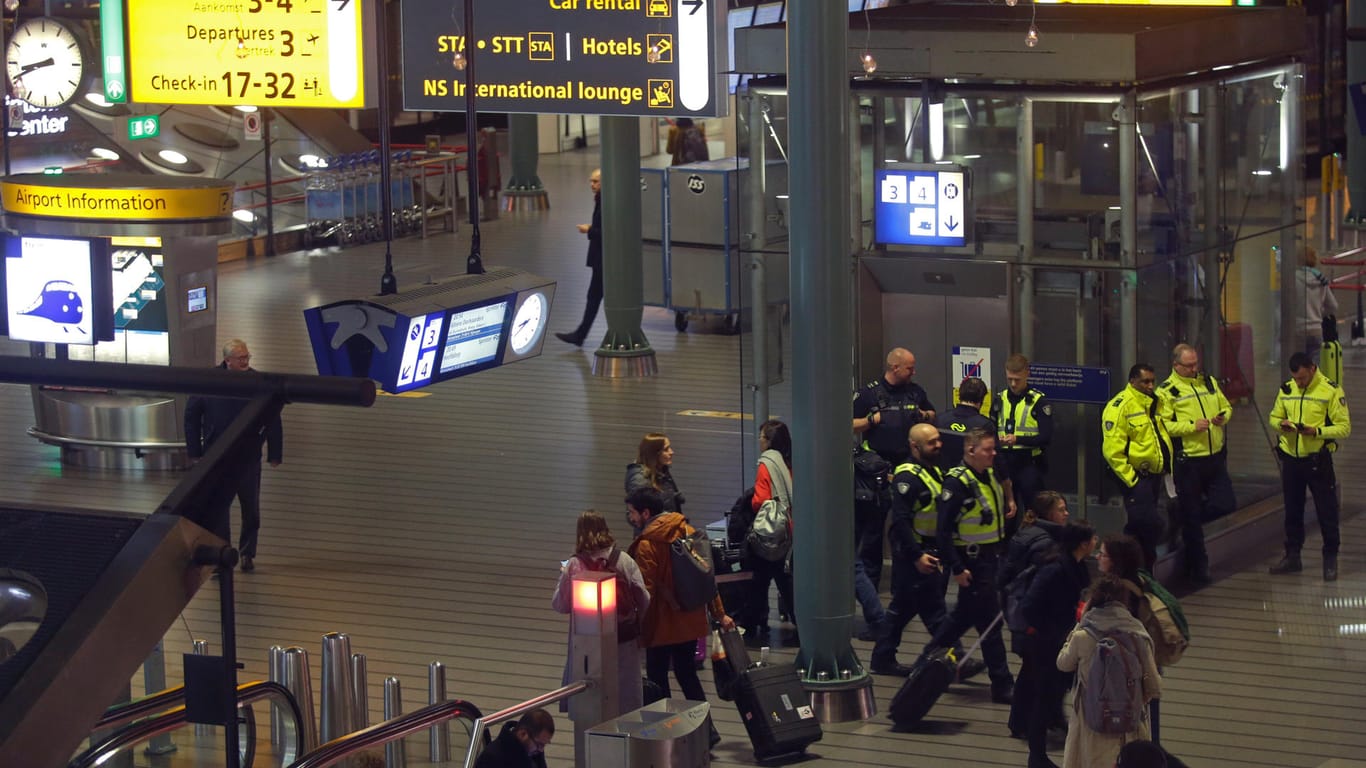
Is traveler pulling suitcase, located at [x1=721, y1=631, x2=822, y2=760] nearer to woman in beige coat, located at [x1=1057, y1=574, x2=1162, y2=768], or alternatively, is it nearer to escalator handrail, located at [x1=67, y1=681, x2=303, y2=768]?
woman in beige coat, located at [x1=1057, y1=574, x2=1162, y2=768]

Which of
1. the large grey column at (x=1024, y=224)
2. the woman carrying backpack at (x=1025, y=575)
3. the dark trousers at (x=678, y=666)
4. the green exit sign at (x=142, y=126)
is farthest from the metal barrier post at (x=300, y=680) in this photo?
the green exit sign at (x=142, y=126)

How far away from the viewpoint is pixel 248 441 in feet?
10.7

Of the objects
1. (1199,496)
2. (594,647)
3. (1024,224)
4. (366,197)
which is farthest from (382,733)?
(366,197)

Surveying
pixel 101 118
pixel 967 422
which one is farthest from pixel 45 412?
pixel 101 118

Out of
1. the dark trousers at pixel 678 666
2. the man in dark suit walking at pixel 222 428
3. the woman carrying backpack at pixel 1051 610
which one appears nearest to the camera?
the woman carrying backpack at pixel 1051 610

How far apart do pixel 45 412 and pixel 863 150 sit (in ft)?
22.4

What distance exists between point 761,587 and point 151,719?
4.11 meters

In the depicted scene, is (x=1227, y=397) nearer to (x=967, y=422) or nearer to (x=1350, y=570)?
(x=1350, y=570)

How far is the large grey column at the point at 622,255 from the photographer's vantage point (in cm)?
1712

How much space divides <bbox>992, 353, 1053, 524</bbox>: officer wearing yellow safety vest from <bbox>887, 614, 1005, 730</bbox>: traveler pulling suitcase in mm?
2012

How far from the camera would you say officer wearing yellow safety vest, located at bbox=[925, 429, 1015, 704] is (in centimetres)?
928

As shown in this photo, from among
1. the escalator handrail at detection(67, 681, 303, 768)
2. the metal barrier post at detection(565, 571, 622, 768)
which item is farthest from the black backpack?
the escalator handrail at detection(67, 681, 303, 768)

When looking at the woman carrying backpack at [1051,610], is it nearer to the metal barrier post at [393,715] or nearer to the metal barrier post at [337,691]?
the metal barrier post at [393,715]

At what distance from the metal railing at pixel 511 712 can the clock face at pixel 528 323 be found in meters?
1.86
